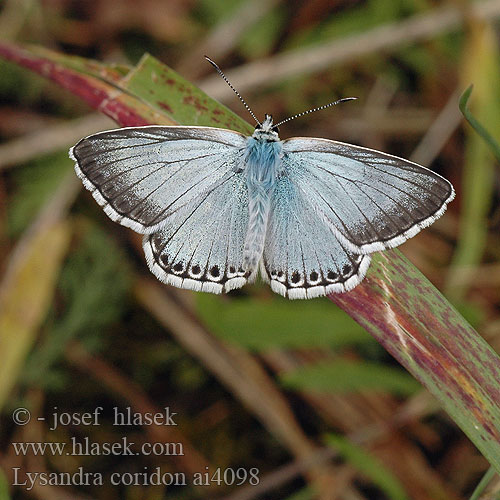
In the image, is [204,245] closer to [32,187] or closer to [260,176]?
[260,176]

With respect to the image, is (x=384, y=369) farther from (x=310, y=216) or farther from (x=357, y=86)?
(x=357, y=86)

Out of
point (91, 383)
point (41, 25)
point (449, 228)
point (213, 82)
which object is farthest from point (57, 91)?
point (449, 228)

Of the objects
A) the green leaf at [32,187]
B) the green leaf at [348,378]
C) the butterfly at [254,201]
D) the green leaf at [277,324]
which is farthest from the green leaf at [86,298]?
the butterfly at [254,201]

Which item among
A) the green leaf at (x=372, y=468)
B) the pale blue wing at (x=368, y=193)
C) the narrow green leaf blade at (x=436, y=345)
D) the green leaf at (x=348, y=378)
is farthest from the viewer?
the green leaf at (x=348, y=378)

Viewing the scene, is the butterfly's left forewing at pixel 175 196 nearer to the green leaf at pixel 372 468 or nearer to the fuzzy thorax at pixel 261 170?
the fuzzy thorax at pixel 261 170

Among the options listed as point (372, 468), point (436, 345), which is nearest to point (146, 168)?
point (436, 345)
